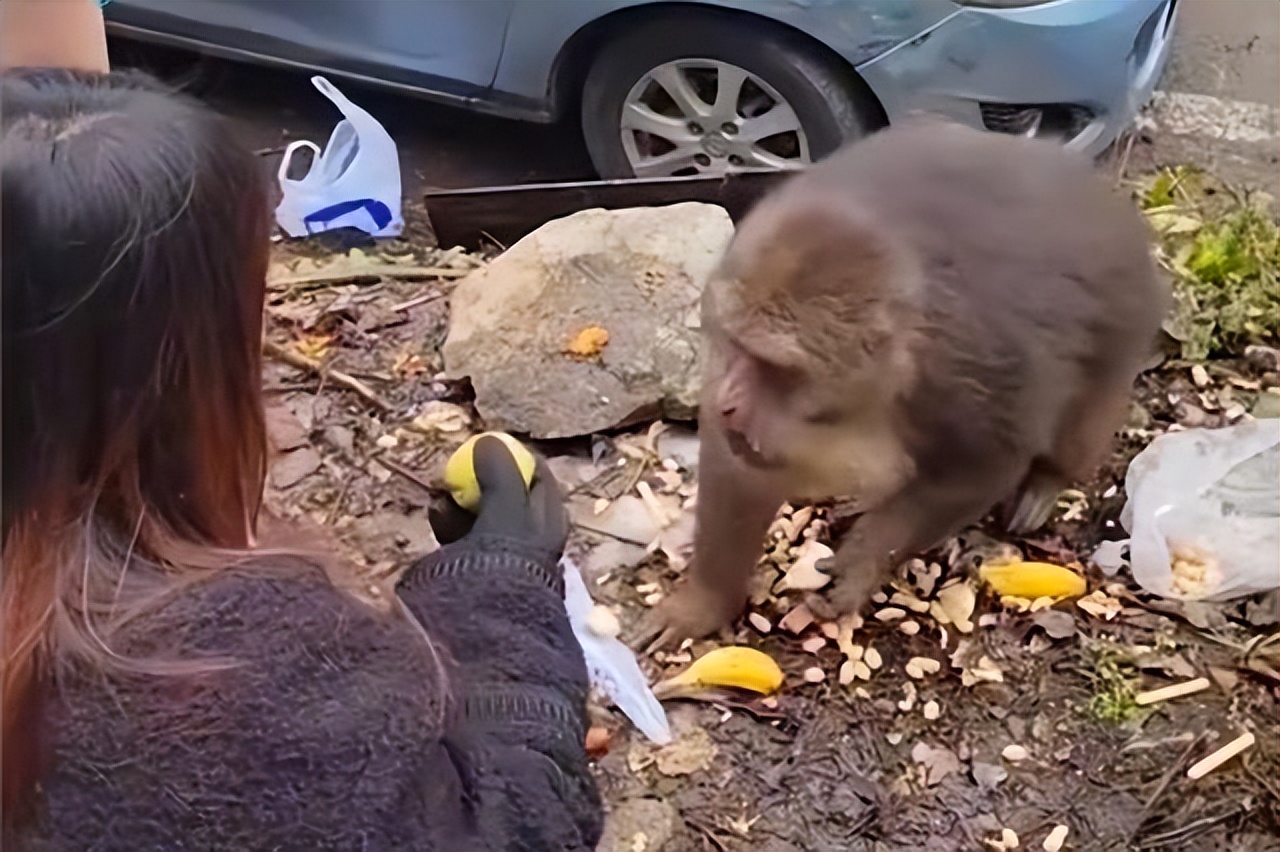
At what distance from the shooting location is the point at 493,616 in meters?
1.63

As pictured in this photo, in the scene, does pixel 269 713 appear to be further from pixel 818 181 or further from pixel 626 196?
pixel 626 196

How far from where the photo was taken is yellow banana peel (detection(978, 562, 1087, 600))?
259cm

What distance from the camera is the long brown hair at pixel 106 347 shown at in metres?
1.18

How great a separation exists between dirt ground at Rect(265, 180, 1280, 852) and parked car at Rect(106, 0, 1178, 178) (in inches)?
29.7

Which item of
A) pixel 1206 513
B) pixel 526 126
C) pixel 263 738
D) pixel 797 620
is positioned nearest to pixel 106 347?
pixel 263 738

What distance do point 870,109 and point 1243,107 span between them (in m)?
1.29

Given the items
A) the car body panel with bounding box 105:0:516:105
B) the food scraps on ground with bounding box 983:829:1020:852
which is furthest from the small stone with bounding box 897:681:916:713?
the car body panel with bounding box 105:0:516:105

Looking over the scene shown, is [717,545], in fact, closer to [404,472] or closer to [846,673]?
[846,673]

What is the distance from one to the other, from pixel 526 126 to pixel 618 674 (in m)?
1.67

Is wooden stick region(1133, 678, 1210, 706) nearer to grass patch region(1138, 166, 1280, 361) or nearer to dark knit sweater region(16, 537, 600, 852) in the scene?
grass patch region(1138, 166, 1280, 361)

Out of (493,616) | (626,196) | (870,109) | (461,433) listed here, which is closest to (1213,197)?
(870,109)

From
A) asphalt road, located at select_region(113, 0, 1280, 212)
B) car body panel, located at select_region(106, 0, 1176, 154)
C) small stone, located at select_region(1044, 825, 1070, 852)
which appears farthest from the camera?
asphalt road, located at select_region(113, 0, 1280, 212)

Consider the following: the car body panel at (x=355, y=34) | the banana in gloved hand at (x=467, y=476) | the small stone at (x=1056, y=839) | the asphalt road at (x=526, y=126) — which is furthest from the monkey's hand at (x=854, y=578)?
the car body panel at (x=355, y=34)

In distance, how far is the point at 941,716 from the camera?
2418 mm
